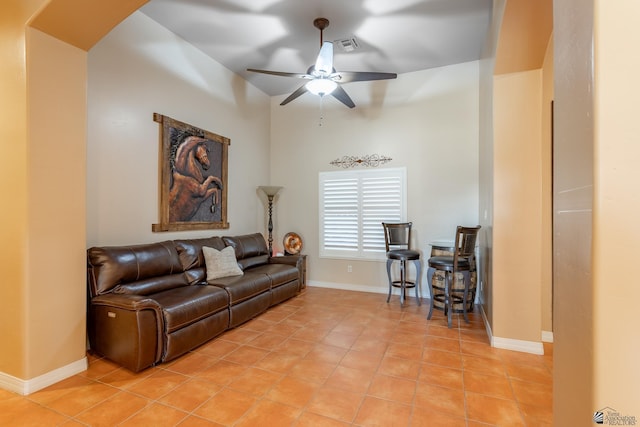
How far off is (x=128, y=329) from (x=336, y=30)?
395cm

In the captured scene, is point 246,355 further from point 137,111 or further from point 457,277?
point 137,111

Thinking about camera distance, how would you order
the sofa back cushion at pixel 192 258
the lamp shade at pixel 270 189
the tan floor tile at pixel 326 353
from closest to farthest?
the tan floor tile at pixel 326 353 < the sofa back cushion at pixel 192 258 < the lamp shade at pixel 270 189

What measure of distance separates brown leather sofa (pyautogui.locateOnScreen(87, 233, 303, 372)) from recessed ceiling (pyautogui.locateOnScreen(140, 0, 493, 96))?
273 centimetres

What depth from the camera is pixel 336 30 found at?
3787mm

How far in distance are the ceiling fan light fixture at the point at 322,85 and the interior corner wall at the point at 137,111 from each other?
1.86m

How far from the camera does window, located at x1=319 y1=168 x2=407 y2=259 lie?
16.3ft

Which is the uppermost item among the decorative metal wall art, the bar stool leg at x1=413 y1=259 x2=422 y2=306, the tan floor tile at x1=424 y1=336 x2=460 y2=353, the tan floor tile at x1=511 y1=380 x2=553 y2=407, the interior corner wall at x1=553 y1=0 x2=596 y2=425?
the decorative metal wall art

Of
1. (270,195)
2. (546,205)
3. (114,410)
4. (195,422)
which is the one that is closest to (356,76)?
(546,205)

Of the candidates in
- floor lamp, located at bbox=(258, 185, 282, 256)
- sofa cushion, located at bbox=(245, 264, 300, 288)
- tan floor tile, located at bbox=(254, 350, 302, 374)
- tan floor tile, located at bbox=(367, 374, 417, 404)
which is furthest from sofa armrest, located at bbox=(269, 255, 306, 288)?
tan floor tile, located at bbox=(367, 374, 417, 404)

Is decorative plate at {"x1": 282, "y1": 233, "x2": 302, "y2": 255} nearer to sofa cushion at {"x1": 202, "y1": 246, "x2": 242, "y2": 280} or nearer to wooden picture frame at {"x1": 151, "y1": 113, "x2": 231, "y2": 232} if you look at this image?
wooden picture frame at {"x1": 151, "y1": 113, "x2": 231, "y2": 232}

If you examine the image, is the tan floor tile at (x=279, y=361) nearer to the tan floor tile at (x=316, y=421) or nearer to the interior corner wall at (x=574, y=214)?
the tan floor tile at (x=316, y=421)

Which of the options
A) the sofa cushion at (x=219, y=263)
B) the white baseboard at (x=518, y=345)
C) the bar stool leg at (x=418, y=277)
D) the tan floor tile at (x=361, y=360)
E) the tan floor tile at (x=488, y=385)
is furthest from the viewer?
the bar stool leg at (x=418, y=277)

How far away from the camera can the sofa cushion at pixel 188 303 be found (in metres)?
2.64

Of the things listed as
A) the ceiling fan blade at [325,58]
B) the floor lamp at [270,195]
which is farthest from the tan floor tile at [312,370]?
the ceiling fan blade at [325,58]
